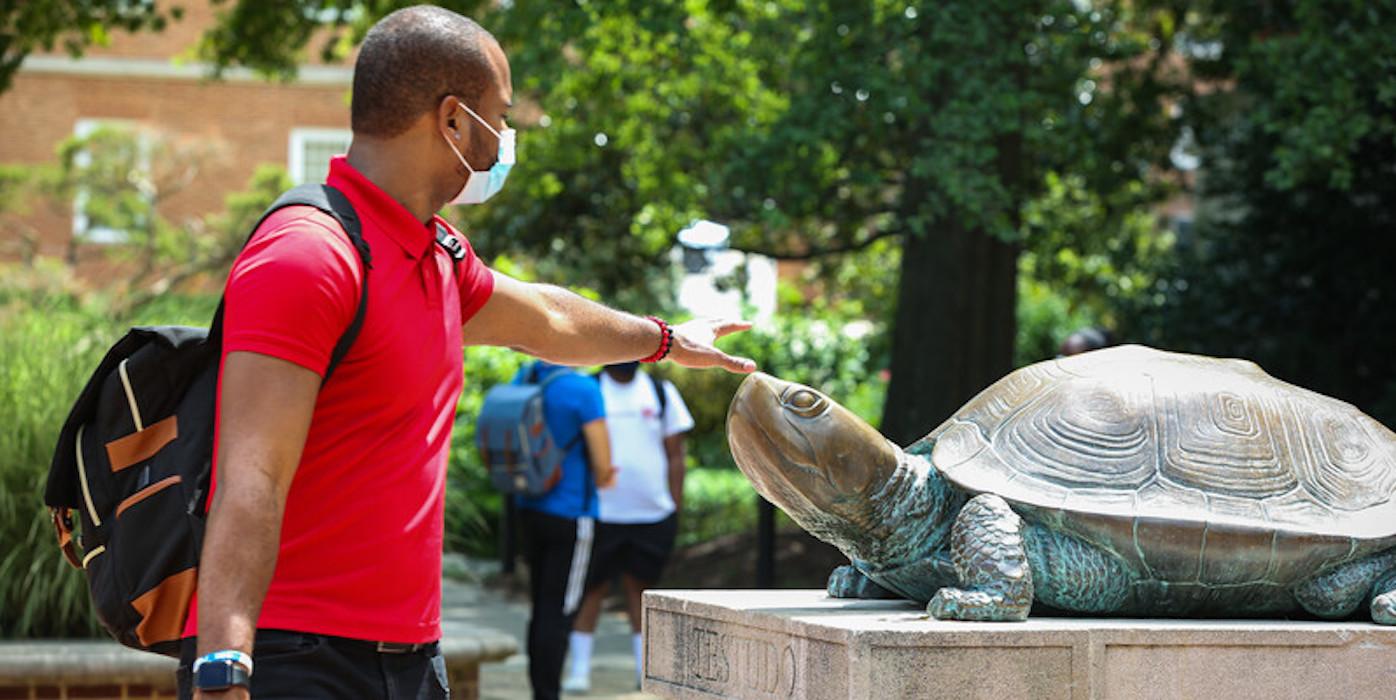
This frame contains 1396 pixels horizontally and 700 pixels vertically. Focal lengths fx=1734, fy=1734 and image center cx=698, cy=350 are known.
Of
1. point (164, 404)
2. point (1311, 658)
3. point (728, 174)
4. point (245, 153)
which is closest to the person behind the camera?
point (164, 404)

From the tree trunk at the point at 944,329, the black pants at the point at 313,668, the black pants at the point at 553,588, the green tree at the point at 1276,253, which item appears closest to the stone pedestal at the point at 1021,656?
the black pants at the point at 313,668

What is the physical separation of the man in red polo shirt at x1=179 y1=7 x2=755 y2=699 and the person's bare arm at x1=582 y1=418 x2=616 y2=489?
16.5 feet

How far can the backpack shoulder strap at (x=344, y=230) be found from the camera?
3.00m

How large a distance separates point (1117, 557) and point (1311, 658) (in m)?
0.50

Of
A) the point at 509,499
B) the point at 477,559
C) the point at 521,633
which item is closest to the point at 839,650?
the point at 521,633

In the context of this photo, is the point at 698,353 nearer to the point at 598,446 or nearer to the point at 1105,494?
the point at 1105,494

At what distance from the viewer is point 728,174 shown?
10.7m

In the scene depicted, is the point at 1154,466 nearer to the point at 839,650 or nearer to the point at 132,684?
the point at 839,650

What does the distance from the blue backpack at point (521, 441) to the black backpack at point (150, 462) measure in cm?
529

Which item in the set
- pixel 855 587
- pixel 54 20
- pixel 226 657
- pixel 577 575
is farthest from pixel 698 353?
pixel 54 20

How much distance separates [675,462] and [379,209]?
681cm

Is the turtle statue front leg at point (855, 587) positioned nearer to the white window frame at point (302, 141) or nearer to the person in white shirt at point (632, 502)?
the person in white shirt at point (632, 502)

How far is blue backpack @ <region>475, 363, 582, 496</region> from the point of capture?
8.45 metres

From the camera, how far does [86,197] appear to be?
29906mm
